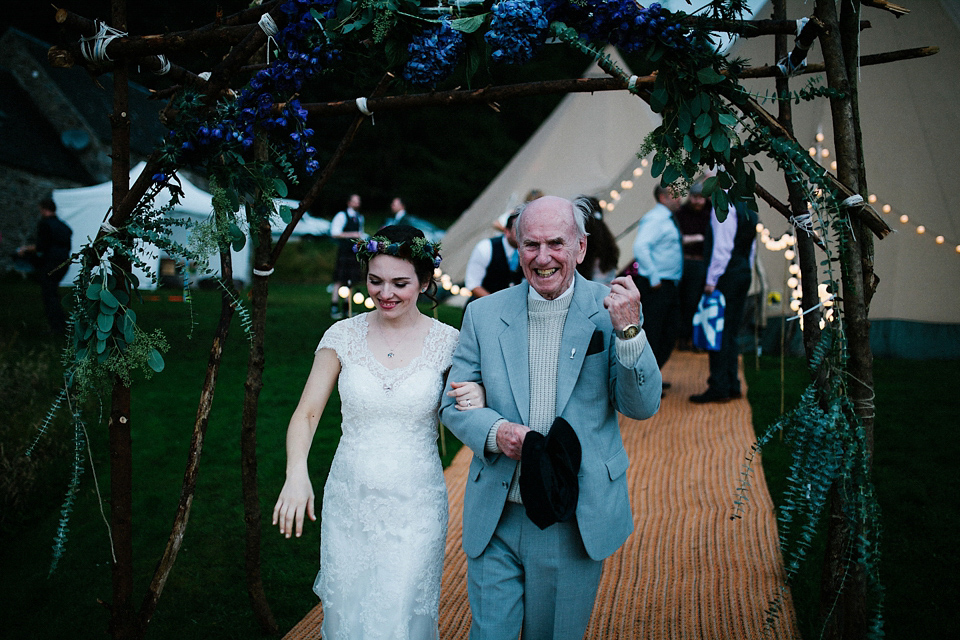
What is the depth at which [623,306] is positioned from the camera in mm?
2025

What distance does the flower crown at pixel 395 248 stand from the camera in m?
2.46

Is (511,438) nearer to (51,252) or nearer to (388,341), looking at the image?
(388,341)

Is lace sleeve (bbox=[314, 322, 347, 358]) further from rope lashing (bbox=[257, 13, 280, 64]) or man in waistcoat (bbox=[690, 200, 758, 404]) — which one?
man in waistcoat (bbox=[690, 200, 758, 404])

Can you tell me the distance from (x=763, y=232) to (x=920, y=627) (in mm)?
4528

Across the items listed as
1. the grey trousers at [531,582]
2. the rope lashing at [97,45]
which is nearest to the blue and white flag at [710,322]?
the grey trousers at [531,582]

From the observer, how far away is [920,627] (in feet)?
9.71

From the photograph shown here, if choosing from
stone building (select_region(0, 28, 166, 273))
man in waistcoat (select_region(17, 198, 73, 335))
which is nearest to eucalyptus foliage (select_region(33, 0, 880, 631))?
man in waistcoat (select_region(17, 198, 73, 335))

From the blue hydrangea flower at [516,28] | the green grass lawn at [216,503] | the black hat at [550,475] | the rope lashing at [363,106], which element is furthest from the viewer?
the green grass lawn at [216,503]

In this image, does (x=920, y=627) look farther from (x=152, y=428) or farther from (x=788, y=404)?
(x=152, y=428)

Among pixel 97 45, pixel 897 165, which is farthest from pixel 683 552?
pixel 897 165

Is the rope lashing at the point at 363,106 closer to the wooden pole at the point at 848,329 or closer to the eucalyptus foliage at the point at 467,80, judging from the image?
the eucalyptus foliage at the point at 467,80

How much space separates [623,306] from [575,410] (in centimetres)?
38

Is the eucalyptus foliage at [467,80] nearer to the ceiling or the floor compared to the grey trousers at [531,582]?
nearer to the ceiling

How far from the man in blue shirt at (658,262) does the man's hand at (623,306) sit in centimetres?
361
